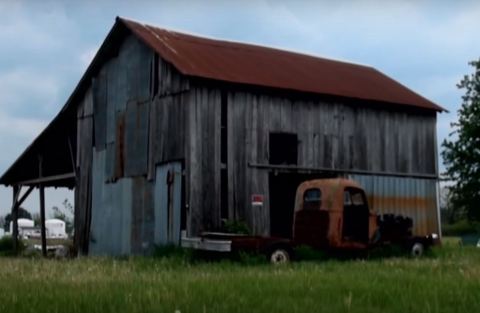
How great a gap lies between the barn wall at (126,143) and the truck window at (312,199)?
→ 3755 mm

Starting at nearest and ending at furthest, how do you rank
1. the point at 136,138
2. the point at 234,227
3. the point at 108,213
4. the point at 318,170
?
the point at 234,227 → the point at 318,170 → the point at 136,138 → the point at 108,213

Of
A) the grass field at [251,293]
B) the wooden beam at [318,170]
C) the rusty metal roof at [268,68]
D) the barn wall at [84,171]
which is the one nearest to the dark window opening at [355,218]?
the wooden beam at [318,170]

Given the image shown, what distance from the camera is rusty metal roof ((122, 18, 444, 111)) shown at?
21.1 m

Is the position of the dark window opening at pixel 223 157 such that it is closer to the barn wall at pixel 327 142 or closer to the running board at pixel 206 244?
the barn wall at pixel 327 142

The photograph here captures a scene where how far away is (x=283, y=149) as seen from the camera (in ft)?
73.9

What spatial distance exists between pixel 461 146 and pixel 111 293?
37.1 metres

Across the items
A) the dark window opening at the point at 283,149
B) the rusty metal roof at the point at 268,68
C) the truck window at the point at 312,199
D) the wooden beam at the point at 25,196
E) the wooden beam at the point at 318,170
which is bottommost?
the truck window at the point at 312,199

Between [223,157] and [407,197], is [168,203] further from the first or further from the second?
[407,197]

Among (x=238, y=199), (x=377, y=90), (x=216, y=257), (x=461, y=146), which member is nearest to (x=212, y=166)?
(x=238, y=199)

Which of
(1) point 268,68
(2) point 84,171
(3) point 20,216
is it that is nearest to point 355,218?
(1) point 268,68

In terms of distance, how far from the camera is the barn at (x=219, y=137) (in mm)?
20438

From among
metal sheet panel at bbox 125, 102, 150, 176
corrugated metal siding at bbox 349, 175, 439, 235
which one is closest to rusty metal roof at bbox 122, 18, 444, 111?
metal sheet panel at bbox 125, 102, 150, 176

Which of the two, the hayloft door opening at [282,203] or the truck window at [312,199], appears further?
the hayloft door opening at [282,203]

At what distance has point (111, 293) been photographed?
855cm
